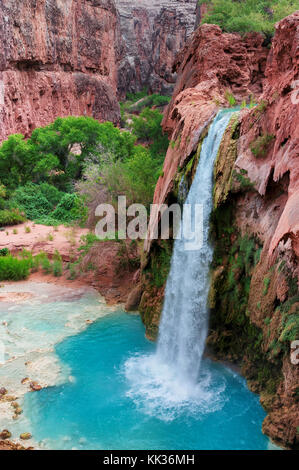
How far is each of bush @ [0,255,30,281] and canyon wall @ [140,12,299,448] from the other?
17.6 feet

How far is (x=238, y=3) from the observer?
67.3ft

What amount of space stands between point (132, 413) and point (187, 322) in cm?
223

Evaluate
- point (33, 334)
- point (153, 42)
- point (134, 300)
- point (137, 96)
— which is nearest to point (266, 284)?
point (134, 300)

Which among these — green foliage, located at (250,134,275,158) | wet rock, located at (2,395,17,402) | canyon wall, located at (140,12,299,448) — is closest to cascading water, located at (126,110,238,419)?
canyon wall, located at (140,12,299,448)

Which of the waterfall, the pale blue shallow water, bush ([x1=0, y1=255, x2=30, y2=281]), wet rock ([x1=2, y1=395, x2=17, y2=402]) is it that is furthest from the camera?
bush ([x1=0, y1=255, x2=30, y2=281])

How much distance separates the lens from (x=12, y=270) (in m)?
13.0

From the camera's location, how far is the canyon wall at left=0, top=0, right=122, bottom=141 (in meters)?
25.8

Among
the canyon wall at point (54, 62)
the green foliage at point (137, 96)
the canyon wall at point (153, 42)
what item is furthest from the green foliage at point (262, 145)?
the green foliage at point (137, 96)

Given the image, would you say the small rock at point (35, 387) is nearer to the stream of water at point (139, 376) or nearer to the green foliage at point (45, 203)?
the stream of water at point (139, 376)

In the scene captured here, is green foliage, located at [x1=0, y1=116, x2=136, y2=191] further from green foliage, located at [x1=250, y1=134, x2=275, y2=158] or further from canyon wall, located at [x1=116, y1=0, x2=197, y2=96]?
canyon wall, located at [x1=116, y1=0, x2=197, y2=96]

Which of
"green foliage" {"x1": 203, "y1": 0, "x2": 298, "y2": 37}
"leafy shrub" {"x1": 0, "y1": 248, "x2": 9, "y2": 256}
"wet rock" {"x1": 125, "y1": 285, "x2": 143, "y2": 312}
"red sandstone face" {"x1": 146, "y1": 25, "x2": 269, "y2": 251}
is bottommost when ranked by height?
"leafy shrub" {"x1": 0, "y1": 248, "x2": 9, "y2": 256}

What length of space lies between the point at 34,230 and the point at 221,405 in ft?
42.9

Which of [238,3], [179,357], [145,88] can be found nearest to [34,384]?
[179,357]

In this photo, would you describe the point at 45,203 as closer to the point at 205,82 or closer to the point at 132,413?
the point at 205,82
